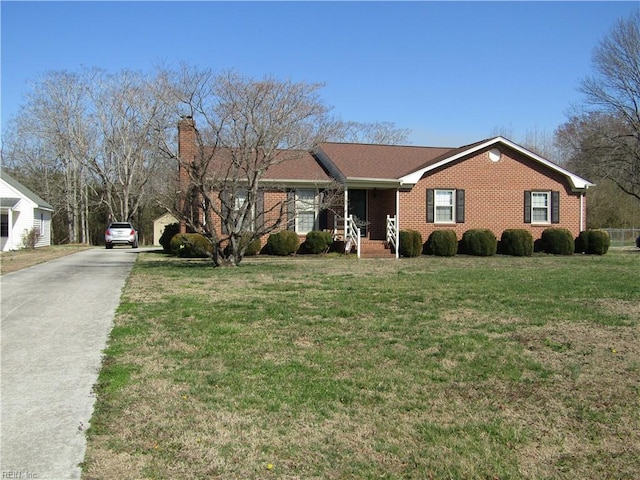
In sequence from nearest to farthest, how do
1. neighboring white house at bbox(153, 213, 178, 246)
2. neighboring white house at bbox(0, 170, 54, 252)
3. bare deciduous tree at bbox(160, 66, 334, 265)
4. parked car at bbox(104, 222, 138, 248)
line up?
1. bare deciduous tree at bbox(160, 66, 334, 265)
2. neighboring white house at bbox(0, 170, 54, 252)
3. parked car at bbox(104, 222, 138, 248)
4. neighboring white house at bbox(153, 213, 178, 246)

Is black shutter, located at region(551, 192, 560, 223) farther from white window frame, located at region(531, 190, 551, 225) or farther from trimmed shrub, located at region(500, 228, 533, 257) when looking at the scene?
trimmed shrub, located at region(500, 228, 533, 257)

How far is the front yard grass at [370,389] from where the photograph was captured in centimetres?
377

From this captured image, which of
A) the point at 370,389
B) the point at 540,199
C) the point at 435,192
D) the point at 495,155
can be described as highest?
the point at 495,155

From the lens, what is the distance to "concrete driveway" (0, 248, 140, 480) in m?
3.84

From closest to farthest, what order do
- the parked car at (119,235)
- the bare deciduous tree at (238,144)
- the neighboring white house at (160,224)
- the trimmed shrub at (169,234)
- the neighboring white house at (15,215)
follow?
the bare deciduous tree at (238,144), the trimmed shrub at (169,234), the neighboring white house at (15,215), the parked car at (119,235), the neighboring white house at (160,224)

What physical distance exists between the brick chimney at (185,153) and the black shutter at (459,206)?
32.4 ft

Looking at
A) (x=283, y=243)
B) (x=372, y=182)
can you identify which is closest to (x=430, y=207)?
(x=372, y=182)

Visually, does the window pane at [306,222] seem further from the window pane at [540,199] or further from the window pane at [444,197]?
the window pane at [540,199]

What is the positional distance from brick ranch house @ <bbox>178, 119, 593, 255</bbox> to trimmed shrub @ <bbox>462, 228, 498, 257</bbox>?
0.86 metres

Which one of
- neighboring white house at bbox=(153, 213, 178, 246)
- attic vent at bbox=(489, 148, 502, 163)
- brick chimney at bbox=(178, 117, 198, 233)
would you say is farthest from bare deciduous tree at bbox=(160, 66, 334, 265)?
neighboring white house at bbox=(153, 213, 178, 246)

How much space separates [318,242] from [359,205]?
10.3 ft

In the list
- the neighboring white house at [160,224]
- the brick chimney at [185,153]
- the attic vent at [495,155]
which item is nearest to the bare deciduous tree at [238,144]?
the brick chimney at [185,153]

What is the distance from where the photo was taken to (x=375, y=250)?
821 inches

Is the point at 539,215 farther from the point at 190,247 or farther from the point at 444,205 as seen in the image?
the point at 190,247
